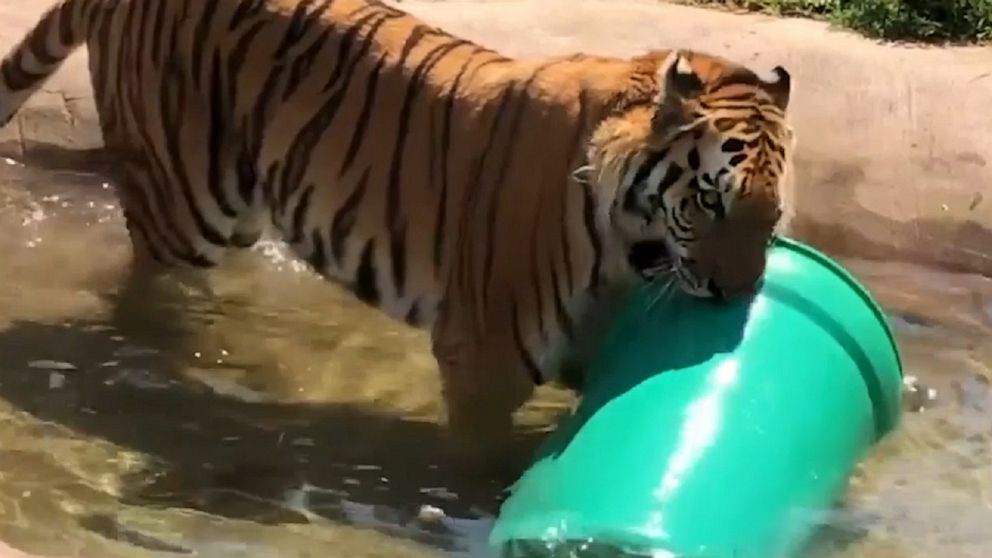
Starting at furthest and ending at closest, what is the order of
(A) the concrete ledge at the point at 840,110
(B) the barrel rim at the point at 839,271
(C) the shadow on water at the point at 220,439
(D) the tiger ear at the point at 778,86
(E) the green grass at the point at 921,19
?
(E) the green grass at the point at 921,19 < (A) the concrete ledge at the point at 840,110 < (C) the shadow on water at the point at 220,439 < (B) the barrel rim at the point at 839,271 < (D) the tiger ear at the point at 778,86

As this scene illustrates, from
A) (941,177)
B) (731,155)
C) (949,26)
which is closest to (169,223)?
(731,155)

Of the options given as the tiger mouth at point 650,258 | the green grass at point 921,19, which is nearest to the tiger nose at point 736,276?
the tiger mouth at point 650,258

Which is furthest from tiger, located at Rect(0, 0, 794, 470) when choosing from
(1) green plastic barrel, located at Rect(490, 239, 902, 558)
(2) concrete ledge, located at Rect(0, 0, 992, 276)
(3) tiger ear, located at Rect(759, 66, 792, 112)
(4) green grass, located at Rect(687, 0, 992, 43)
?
(4) green grass, located at Rect(687, 0, 992, 43)

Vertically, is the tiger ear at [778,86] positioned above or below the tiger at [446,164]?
above

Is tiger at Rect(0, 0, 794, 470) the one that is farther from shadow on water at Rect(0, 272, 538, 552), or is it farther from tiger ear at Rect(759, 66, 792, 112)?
shadow on water at Rect(0, 272, 538, 552)

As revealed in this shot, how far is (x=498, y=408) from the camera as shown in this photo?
343 cm

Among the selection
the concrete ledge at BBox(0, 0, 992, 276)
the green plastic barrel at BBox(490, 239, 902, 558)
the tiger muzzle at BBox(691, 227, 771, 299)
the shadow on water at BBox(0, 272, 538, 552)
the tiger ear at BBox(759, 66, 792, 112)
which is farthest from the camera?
the concrete ledge at BBox(0, 0, 992, 276)

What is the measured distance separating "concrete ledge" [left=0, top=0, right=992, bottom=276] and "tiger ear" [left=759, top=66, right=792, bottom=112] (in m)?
1.77

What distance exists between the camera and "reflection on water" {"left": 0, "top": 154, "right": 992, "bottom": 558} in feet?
10.9

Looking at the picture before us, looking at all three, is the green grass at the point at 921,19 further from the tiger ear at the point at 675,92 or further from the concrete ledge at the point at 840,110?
the tiger ear at the point at 675,92

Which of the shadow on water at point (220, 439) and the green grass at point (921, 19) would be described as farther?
the green grass at point (921, 19)

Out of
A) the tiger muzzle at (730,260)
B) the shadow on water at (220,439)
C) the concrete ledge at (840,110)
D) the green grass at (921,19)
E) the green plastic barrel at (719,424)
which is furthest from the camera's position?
the green grass at (921,19)

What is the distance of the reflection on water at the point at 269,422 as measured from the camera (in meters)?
3.33

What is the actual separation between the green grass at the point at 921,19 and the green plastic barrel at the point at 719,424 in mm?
2413
